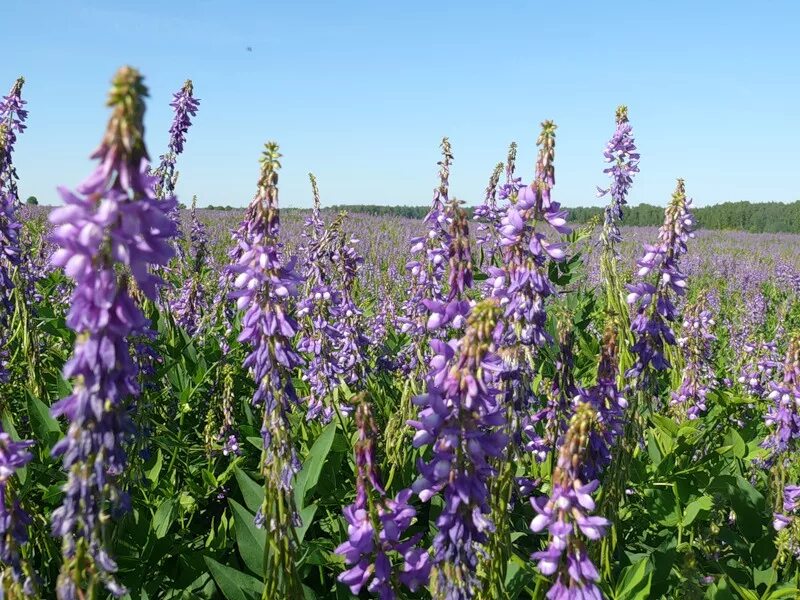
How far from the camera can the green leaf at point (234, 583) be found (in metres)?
2.39

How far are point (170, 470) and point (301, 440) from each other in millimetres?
812

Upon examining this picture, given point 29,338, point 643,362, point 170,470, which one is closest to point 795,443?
point 643,362

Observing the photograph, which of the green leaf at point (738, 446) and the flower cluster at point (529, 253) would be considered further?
the green leaf at point (738, 446)

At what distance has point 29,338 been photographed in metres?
3.56

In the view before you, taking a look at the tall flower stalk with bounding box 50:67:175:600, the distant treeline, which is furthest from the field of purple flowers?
the distant treeline

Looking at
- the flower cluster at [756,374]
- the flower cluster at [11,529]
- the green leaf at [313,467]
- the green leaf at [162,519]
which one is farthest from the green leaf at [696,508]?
the flower cluster at [11,529]

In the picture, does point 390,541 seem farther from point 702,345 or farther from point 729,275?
point 729,275

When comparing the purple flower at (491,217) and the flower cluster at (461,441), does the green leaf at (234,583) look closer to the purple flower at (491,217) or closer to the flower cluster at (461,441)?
the flower cluster at (461,441)

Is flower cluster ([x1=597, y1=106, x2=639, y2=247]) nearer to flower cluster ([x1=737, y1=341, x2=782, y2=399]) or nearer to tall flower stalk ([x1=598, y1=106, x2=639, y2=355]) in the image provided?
tall flower stalk ([x1=598, y1=106, x2=639, y2=355])

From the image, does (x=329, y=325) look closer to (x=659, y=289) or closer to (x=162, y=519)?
(x=162, y=519)

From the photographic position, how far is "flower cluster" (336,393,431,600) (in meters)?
1.81

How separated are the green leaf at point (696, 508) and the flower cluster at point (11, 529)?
2.86 metres

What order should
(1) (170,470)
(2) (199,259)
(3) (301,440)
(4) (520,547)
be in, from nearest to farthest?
1. (4) (520,547)
2. (1) (170,470)
3. (3) (301,440)
4. (2) (199,259)

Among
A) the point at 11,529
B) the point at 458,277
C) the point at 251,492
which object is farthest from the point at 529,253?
the point at 11,529
